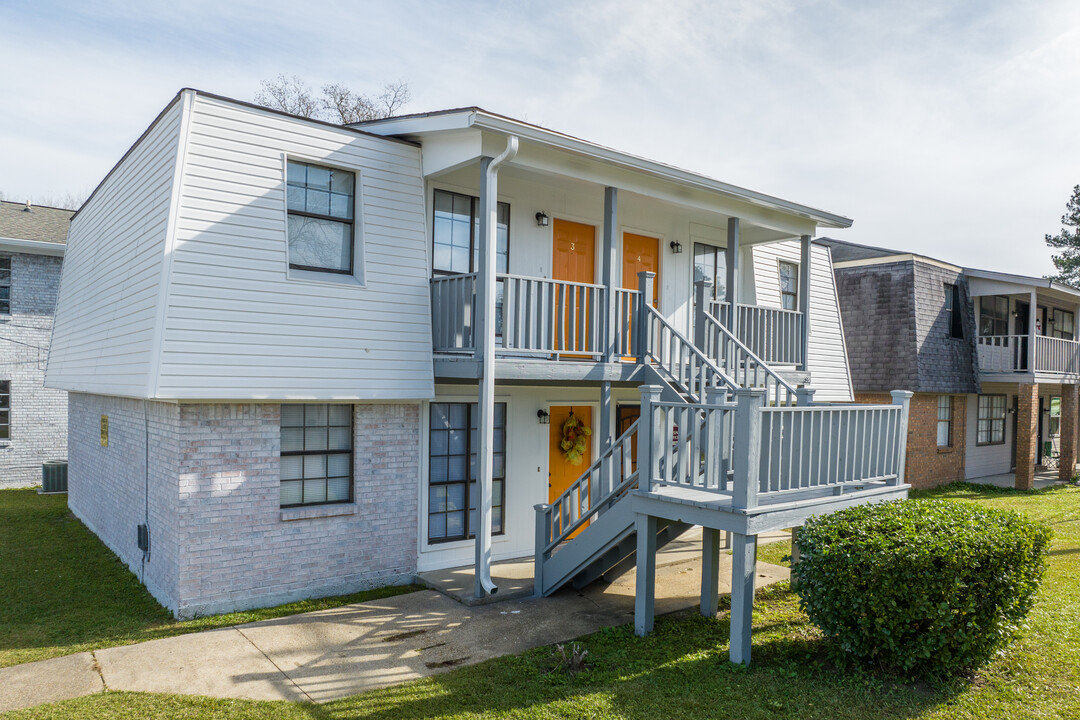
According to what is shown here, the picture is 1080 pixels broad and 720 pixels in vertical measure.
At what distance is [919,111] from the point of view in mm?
11219

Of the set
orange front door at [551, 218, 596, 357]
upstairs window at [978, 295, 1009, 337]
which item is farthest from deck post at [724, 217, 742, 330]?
upstairs window at [978, 295, 1009, 337]

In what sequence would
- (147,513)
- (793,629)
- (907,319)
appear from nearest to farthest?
(793,629)
(147,513)
(907,319)

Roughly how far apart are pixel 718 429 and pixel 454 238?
4.94m

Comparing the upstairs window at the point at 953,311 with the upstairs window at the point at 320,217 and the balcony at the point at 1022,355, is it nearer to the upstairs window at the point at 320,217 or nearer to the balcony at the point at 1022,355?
the balcony at the point at 1022,355

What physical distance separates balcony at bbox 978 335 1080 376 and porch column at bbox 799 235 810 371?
11461mm

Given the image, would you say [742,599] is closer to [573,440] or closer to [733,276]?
[573,440]

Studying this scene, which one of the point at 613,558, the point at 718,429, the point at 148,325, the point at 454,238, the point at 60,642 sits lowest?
the point at 60,642

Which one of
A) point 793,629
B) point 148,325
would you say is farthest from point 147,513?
point 793,629

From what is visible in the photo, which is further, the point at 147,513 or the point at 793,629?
the point at 147,513

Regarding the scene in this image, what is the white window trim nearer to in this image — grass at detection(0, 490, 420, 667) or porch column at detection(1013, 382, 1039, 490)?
grass at detection(0, 490, 420, 667)

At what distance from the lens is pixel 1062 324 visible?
24250 millimetres

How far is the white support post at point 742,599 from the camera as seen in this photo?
635 centimetres

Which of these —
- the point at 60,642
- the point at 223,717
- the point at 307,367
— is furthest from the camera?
the point at 307,367

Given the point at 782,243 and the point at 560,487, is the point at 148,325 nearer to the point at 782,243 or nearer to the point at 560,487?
the point at 560,487
